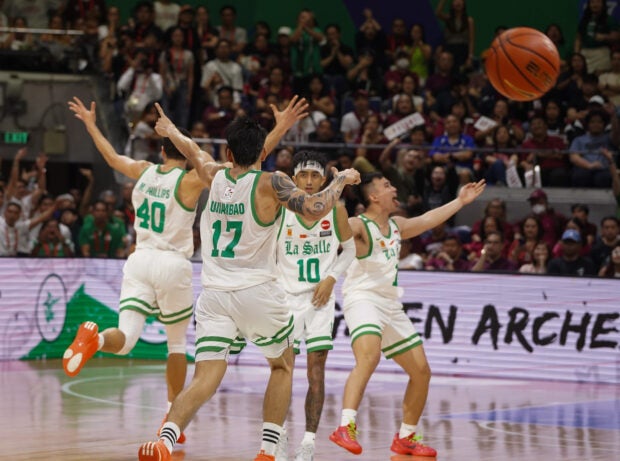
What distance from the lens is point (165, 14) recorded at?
2027 centimetres

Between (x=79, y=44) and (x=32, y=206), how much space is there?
13.0 feet

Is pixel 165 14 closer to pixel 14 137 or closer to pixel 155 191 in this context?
pixel 14 137

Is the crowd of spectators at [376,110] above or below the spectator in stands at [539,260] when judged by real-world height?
above

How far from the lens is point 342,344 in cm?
1470

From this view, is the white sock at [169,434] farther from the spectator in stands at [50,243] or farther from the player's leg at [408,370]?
the spectator in stands at [50,243]

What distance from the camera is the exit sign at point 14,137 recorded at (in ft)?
61.7

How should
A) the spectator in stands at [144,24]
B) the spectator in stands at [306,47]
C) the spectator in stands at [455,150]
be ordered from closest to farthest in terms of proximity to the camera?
the spectator in stands at [455,150] → the spectator in stands at [144,24] → the spectator in stands at [306,47]

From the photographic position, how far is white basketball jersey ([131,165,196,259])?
9398mm

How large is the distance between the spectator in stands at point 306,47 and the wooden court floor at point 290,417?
22.2ft

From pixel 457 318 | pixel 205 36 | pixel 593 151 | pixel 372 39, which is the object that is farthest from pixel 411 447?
pixel 372 39

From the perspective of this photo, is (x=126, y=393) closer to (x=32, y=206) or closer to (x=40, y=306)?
(x=40, y=306)

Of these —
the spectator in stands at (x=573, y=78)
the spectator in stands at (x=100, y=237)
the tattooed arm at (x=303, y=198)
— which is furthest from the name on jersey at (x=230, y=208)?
the spectator in stands at (x=573, y=78)

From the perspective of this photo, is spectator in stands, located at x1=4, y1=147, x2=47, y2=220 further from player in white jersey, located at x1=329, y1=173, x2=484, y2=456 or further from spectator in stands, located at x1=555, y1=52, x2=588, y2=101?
spectator in stands, located at x1=555, y1=52, x2=588, y2=101

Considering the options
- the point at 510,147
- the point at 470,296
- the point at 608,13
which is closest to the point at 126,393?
the point at 470,296
